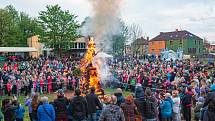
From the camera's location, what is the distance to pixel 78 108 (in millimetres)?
11094

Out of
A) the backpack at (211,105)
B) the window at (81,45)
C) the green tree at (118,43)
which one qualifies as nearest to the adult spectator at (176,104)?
the backpack at (211,105)

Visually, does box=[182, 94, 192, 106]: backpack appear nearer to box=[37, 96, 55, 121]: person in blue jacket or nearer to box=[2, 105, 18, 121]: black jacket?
box=[37, 96, 55, 121]: person in blue jacket

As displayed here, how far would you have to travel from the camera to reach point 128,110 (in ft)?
33.3

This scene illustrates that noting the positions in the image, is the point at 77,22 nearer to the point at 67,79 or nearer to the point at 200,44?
the point at 67,79

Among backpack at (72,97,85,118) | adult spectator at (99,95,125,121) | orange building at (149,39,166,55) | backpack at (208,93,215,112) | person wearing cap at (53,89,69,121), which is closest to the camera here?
backpack at (208,93,215,112)

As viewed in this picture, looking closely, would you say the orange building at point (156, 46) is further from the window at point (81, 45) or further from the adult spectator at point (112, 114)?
the adult spectator at point (112, 114)

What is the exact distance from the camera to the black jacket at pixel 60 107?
11.2 metres

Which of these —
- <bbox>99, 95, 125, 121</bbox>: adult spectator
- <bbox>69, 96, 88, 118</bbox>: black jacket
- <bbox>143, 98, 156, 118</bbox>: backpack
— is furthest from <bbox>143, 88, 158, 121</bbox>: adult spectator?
<bbox>99, 95, 125, 121</bbox>: adult spectator

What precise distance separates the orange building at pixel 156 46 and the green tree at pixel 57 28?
124 ft

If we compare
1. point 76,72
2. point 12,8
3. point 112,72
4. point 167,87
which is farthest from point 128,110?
point 12,8

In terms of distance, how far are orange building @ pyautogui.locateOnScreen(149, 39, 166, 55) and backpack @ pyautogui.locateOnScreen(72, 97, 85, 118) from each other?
278 feet

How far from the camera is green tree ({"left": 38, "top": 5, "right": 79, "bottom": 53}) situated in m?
60.8

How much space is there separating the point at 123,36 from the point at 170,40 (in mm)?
15845

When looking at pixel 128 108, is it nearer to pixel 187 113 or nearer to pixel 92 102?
pixel 92 102
